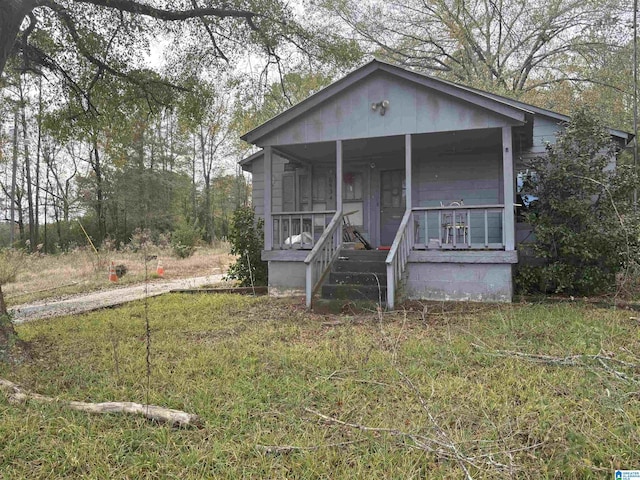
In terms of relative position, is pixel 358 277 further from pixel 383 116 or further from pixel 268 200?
pixel 383 116

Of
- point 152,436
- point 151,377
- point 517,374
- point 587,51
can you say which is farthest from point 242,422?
point 587,51

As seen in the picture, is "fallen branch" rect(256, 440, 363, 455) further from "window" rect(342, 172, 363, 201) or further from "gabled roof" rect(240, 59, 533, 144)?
"window" rect(342, 172, 363, 201)

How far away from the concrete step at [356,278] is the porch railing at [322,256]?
0.21 meters

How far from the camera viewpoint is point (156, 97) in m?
9.21

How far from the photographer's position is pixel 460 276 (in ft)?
23.8

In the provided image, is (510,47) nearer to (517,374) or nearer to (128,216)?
(517,374)

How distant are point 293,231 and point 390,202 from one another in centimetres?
244

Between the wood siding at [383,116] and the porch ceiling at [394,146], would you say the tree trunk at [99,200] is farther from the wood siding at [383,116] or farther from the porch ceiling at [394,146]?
the wood siding at [383,116]

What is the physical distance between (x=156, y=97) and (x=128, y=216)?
64.2 ft

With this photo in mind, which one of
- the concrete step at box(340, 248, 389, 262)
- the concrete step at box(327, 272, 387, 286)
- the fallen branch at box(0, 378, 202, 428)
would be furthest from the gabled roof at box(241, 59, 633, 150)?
the fallen branch at box(0, 378, 202, 428)

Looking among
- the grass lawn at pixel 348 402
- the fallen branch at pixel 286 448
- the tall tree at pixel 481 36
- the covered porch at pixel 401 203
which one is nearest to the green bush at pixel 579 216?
the covered porch at pixel 401 203

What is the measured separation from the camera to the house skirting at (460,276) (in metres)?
7.01

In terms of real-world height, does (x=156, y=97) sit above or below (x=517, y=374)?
above

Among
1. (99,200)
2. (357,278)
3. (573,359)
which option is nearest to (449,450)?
(573,359)
